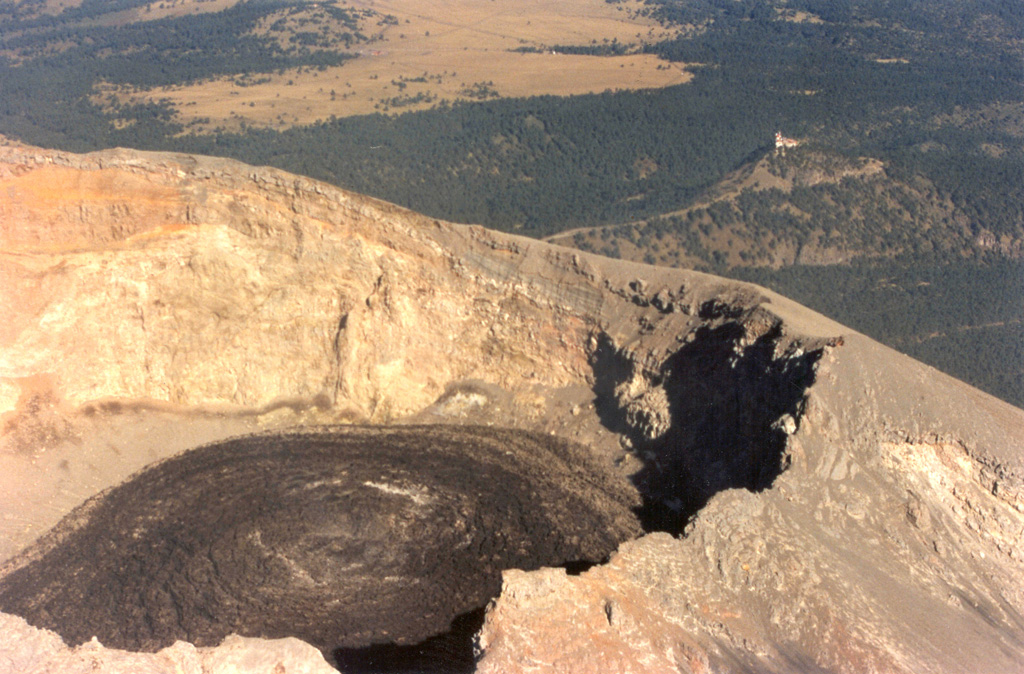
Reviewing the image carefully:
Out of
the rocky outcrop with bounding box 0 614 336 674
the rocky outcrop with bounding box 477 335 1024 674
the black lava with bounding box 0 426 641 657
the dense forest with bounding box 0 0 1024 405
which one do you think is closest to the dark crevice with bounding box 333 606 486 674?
the black lava with bounding box 0 426 641 657

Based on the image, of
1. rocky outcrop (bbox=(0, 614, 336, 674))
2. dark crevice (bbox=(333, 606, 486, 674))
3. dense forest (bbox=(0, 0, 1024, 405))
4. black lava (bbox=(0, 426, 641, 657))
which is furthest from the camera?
dense forest (bbox=(0, 0, 1024, 405))

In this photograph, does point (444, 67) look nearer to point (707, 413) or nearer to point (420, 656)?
point (707, 413)

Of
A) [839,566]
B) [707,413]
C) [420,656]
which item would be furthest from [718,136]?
[420,656]

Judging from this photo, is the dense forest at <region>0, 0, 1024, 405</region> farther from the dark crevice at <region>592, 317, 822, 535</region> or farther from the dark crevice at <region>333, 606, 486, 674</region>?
the dark crevice at <region>333, 606, 486, 674</region>

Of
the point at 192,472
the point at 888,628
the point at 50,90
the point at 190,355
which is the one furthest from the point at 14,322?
the point at 50,90

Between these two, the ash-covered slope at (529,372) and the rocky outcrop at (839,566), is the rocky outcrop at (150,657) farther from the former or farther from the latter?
the ash-covered slope at (529,372)

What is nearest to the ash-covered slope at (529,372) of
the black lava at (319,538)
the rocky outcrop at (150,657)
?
the black lava at (319,538)

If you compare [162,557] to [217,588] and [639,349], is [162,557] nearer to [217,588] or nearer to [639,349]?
[217,588]
